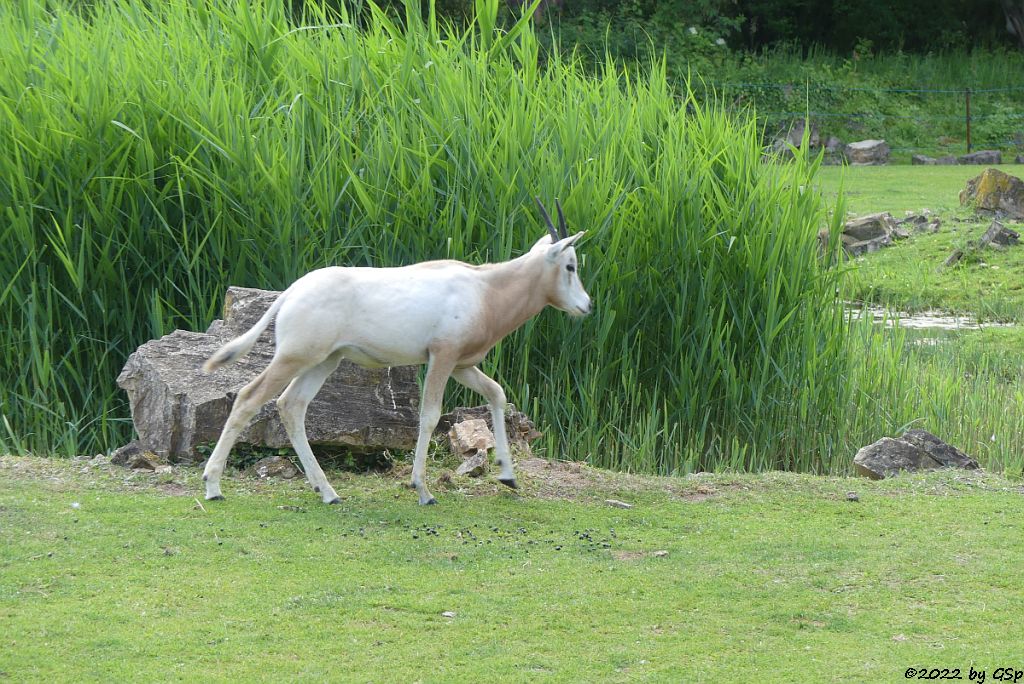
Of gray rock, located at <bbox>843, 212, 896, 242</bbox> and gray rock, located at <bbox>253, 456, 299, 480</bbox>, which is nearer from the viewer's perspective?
gray rock, located at <bbox>253, 456, 299, 480</bbox>

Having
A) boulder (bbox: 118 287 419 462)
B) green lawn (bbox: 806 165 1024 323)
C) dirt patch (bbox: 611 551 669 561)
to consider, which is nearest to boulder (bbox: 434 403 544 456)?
boulder (bbox: 118 287 419 462)

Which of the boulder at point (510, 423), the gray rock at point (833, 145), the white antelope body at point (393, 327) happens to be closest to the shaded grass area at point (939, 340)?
the boulder at point (510, 423)

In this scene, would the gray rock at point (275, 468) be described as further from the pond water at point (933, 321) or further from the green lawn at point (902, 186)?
the green lawn at point (902, 186)

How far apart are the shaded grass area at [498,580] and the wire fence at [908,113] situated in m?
21.7

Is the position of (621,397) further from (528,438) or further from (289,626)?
(289,626)

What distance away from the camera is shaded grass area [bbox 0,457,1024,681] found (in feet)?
13.8

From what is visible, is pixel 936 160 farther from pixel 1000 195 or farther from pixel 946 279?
pixel 946 279

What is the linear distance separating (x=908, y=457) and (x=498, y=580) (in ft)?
10.5

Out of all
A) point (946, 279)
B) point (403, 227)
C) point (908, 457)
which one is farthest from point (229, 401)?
point (946, 279)

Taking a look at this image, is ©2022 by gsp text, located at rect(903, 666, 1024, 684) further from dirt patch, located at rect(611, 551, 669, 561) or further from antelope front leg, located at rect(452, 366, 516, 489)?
antelope front leg, located at rect(452, 366, 516, 489)

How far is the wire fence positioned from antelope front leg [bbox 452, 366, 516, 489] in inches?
849

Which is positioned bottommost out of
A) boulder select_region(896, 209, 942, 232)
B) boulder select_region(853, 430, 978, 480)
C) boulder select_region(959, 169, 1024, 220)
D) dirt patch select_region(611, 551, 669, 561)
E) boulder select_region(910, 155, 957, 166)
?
boulder select_region(910, 155, 957, 166)

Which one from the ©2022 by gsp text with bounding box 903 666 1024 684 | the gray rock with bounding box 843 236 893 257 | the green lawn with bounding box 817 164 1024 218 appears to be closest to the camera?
the ©2022 by gsp text with bounding box 903 666 1024 684

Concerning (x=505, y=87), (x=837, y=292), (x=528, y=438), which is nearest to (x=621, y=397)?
(x=528, y=438)
